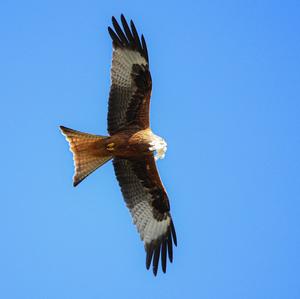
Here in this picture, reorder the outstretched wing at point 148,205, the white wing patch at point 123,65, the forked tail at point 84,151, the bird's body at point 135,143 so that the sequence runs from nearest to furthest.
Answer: the forked tail at point 84,151
the bird's body at point 135,143
the white wing patch at point 123,65
the outstretched wing at point 148,205

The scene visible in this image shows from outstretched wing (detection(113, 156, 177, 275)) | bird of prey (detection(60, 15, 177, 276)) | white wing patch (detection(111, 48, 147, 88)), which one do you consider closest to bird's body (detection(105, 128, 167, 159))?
bird of prey (detection(60, 15, 177, 276))

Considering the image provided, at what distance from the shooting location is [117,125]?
10664 mm

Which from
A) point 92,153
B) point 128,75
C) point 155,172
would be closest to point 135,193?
point 155,172

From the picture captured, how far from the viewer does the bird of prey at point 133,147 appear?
408 inches

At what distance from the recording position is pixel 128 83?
10688 millimetres

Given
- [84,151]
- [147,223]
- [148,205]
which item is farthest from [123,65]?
[147,223]

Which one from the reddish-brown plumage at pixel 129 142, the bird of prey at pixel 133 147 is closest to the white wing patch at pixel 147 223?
the bird of prey at pixel 133 147

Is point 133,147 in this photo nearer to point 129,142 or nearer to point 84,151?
point 129,142

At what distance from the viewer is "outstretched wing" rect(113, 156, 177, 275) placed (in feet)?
36.5

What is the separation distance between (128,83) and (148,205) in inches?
83.3

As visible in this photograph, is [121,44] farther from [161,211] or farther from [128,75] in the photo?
[161,211]

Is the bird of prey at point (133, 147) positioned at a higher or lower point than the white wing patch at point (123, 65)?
lower

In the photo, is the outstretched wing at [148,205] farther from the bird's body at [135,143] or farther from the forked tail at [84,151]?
the forked tail at [84,151]

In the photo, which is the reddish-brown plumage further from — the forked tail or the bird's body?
the forked tail
